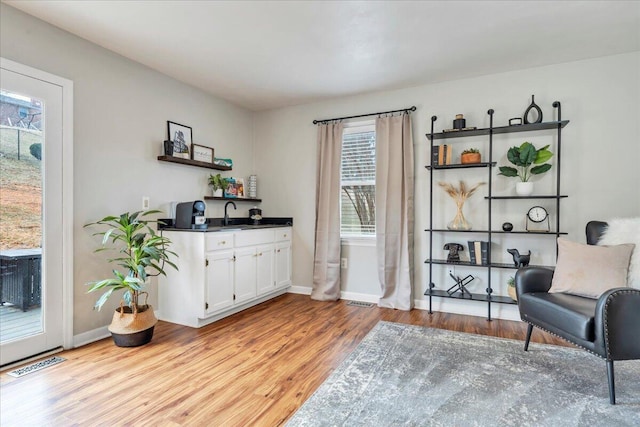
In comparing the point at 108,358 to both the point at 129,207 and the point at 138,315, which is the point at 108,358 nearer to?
the point at 138,315

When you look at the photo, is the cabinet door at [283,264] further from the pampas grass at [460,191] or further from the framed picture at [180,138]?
the pampas grass at [460,191]

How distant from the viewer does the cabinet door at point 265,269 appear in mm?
3773

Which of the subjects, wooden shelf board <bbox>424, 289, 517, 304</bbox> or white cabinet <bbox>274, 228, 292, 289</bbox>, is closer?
wooden shelf board <bbox>424, 289, 517, 304</bbox>

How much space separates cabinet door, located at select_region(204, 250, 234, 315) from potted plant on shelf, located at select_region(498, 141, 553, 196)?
2.80 meters

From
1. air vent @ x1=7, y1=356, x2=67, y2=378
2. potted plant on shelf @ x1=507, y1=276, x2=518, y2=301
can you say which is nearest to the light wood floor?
air vent @ x1=7, y1=356, x2=67, y2=378

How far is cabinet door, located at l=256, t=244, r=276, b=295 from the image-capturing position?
3.77 meters

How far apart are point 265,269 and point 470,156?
8.29 ft

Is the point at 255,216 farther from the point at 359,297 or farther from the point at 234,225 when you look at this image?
the point at 359,297

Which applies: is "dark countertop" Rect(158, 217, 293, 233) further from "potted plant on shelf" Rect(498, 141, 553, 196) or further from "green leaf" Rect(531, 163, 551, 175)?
"green leaf" Rect(531, 163, 551, 175)

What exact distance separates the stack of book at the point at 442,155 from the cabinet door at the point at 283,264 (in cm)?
203

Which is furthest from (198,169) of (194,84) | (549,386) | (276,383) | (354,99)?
(549,386)

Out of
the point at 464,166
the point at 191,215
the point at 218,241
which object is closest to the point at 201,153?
the point at 191,215

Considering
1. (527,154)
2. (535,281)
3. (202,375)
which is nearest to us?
(202,375)

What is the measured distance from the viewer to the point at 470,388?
1969 millimetres
